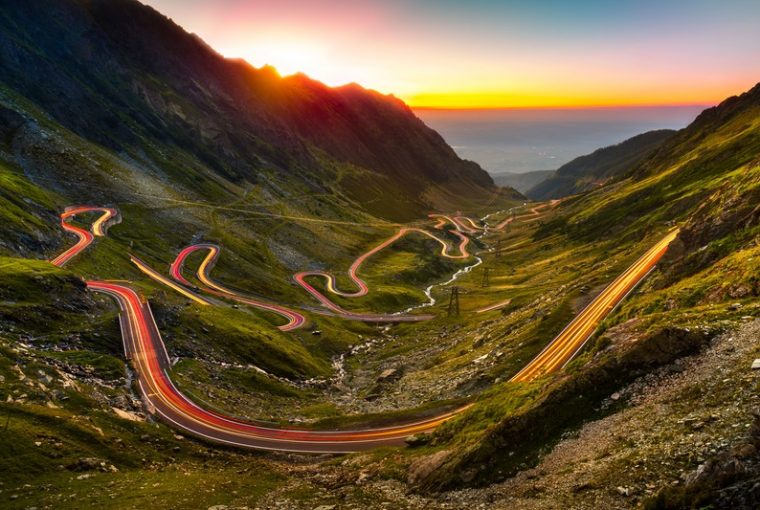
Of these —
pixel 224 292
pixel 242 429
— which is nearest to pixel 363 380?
pixel 242 429

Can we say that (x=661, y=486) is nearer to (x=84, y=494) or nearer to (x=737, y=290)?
(x=737, y=290)

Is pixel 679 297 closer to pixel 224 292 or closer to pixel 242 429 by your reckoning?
pixel 242 429

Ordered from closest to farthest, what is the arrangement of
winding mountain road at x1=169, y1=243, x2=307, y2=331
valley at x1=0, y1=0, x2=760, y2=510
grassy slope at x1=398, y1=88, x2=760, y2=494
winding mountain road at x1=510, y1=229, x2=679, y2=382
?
valley at x1=0, y1=0, x2=760, y2=510
grassy slope at x1=398, y1=88, x2=760, y2=494
winding mountain road at x1=510, y1=229, x2=679, y2=382
winding mountain road at x1=169, y1=243, x2=307, y2=331

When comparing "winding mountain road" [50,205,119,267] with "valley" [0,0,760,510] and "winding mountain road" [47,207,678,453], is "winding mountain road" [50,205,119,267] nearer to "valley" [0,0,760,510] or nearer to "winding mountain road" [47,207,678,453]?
"valley" [0,0,760,510]

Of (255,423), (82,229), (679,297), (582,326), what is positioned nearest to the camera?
(679,297)

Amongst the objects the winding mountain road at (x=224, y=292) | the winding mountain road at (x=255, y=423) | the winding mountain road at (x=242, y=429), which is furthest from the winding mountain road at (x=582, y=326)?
the winding mountain road at (x=224, y=292)

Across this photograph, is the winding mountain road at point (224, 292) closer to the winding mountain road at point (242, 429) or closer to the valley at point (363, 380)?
the valley at point (363, 380)

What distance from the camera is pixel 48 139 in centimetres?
16050

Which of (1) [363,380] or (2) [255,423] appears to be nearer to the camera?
(2) [255,423]

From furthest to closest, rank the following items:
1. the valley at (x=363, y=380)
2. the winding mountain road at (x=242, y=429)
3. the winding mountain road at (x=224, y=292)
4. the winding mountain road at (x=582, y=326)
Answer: the winding mountain road at (x=224, y=292) → the winding mountain road at (x=582, y=326) → the winding mountain road at (x=242, y=429) → the valley at (x=363, y=380)

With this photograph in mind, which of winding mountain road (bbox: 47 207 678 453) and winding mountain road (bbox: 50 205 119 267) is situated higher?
winding mountain road (bbox: 50 205 119 267)

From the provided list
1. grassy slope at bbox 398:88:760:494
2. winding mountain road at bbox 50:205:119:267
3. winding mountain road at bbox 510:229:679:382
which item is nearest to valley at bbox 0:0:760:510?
grassy slope at bbox 398:88:760:494

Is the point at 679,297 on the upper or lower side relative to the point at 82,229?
upper

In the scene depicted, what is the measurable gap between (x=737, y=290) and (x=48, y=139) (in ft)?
654
